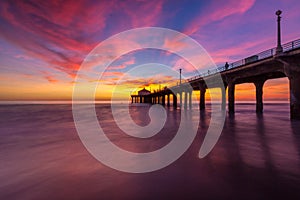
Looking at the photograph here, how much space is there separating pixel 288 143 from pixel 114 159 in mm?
8787

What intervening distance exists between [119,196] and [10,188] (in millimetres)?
3026

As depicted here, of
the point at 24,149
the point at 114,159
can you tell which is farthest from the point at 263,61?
the point at 24,149

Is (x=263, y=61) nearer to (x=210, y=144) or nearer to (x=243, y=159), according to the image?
(x=210, y=144)

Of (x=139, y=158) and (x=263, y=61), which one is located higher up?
(x=263, y=61)

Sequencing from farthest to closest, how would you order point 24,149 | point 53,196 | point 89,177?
point 24,149
point 89,177
point 53,196

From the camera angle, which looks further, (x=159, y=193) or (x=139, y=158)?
(x=139, y=158)

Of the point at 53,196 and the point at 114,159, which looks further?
the point at 114,159

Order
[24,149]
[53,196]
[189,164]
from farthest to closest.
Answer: [24,149]
[189,164]
[53,196]

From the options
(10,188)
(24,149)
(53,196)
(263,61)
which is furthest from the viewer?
(263,61)

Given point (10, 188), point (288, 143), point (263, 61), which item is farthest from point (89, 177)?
point (263, 61)

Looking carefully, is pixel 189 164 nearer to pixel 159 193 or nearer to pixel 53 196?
pixel 159 193

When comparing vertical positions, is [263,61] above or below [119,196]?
above

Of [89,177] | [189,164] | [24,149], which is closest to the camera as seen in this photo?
[89,177]

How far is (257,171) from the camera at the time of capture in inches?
201
